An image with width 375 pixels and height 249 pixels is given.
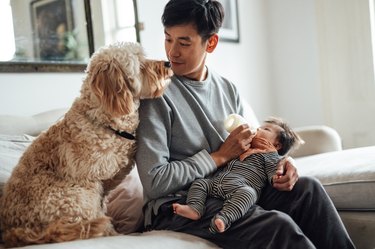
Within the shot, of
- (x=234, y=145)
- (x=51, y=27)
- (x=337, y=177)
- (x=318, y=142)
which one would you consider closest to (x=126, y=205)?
(x=234, y=145)

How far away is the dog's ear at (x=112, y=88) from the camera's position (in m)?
1.24

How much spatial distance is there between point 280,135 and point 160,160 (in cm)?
56

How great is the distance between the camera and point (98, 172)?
1.29 metres

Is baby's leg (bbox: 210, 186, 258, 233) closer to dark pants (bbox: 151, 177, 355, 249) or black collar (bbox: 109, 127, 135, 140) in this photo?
dark pants (bbox: 151, 177, 355, 249)

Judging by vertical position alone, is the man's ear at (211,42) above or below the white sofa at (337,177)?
above

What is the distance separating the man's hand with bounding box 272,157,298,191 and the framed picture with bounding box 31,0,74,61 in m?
1.26

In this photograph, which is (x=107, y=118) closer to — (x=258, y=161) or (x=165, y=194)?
(x=165, y=194)

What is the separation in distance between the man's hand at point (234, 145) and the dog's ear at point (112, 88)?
0.33m

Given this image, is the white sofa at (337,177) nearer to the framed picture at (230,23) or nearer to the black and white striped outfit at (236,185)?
the black and white striped outfit at (236,185)

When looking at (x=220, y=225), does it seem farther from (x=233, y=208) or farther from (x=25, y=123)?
(x=25, y=123)

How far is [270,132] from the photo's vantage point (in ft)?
5.32

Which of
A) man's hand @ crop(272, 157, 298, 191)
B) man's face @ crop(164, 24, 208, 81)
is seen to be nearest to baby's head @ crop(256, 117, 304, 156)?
man's hand @ crop(272, 157, 298, 191)

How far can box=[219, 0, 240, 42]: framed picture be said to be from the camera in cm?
321

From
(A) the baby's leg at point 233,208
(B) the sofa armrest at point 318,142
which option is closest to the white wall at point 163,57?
(B) the sofa armrest at point 318,142
